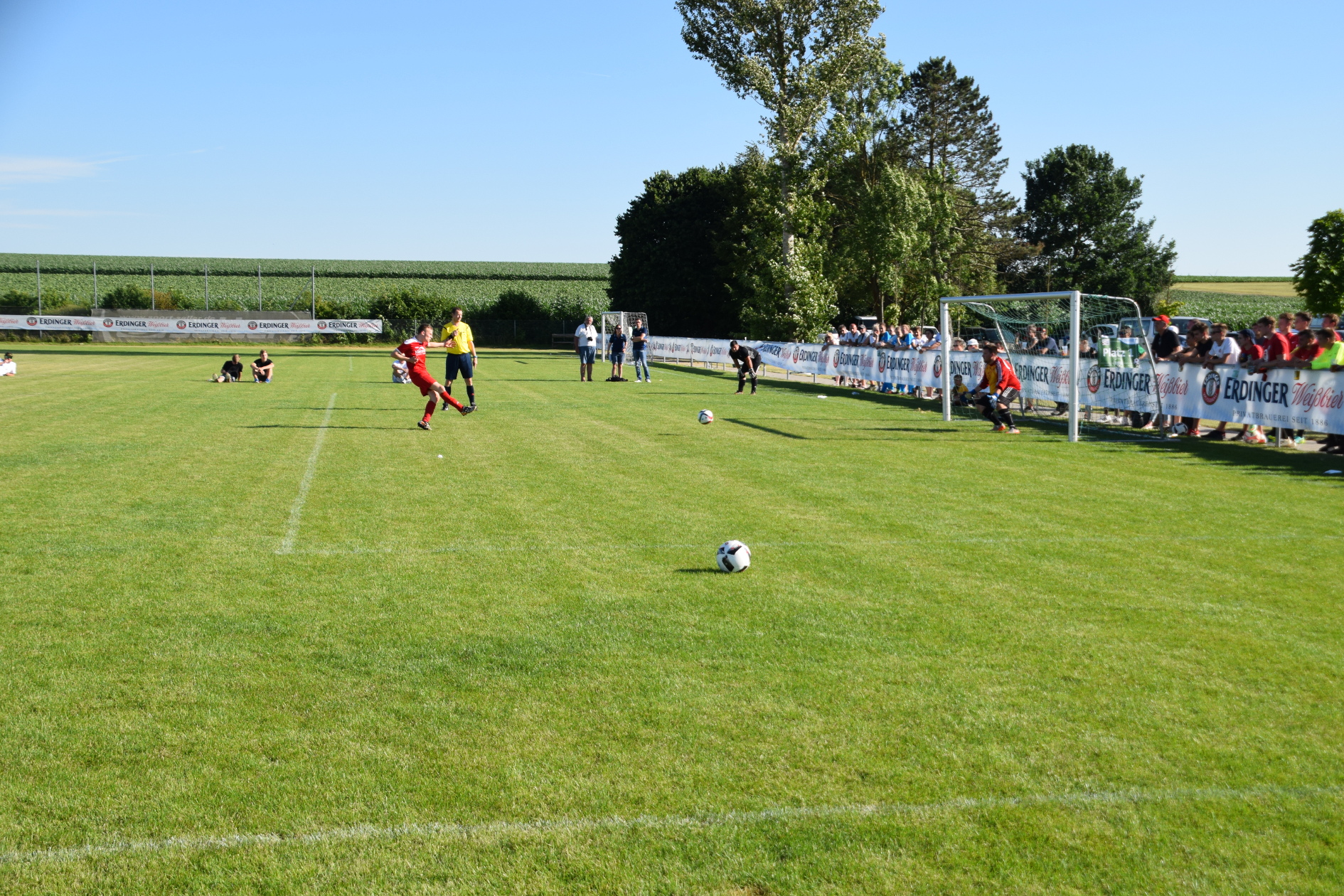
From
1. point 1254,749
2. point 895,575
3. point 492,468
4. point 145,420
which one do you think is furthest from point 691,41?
point 1254,749

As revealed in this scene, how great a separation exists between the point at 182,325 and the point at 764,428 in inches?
2311

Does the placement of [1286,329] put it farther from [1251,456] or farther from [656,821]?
[656,821]

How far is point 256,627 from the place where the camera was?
6.55m

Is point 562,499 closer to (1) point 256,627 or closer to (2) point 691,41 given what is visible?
(1) point 256,627

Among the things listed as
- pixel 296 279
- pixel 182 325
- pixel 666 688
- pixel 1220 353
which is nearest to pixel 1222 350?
pixel 1220 353

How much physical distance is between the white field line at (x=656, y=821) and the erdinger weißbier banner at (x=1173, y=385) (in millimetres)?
12776

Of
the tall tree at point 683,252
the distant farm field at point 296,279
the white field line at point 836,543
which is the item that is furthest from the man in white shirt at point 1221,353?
the distant farm field at point 296,279

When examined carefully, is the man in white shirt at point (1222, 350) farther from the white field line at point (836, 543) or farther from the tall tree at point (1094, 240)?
the tall tree at point (1094, 240)

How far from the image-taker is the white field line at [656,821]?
151 inches

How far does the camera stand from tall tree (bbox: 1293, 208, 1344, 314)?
53.5 m

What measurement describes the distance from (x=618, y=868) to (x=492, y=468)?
10.3m

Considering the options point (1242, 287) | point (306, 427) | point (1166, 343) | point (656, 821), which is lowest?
point (656, 821)

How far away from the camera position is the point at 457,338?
18.3m

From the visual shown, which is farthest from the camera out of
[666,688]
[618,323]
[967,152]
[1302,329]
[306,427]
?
[967,152]
